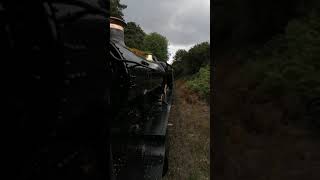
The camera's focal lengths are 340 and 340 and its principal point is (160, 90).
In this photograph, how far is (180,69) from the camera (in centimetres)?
5091

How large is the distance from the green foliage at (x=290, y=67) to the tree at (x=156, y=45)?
189ft

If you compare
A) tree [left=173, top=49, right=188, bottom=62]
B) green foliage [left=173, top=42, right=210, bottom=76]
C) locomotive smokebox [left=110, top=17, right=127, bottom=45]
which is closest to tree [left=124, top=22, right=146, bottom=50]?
tree [left=173, top=49, right=188, bottom=62]

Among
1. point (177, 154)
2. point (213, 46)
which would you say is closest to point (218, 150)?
point (213, 46)

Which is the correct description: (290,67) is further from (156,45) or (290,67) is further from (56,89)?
(156,45)

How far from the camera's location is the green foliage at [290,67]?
509mm

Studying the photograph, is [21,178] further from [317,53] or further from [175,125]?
[175,125]

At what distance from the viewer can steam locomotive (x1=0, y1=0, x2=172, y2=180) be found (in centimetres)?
113

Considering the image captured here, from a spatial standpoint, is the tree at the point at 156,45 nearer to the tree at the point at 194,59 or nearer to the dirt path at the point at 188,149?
the tree at the point at 194,59

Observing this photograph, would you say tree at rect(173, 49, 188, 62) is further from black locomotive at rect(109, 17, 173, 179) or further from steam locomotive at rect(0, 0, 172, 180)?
steam locomotive at rect(0, 0, 172, 180)

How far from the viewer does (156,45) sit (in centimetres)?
6106

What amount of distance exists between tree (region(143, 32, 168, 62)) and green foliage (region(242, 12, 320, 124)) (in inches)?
2269

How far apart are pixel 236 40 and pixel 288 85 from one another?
0.11 m

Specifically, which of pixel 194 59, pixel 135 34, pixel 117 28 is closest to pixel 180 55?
pixel 194 59

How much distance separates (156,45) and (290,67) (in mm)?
61076
